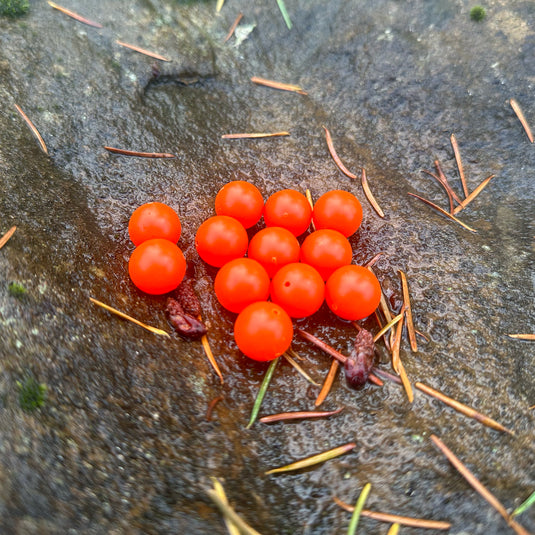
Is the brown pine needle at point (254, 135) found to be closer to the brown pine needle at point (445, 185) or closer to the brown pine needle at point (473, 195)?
the brown pine needle at point (445, 185)

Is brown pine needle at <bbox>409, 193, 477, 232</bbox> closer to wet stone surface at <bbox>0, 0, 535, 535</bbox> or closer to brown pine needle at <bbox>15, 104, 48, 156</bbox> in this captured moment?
wet stone surface at <bbox>0, 0, 535, 535</bbox>

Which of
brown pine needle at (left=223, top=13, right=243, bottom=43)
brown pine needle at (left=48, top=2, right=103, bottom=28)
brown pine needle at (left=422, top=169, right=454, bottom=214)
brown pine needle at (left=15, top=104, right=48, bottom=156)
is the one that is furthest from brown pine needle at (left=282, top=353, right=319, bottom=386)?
brown pine needle at (left=48, top=2, right=103, bottom=28)

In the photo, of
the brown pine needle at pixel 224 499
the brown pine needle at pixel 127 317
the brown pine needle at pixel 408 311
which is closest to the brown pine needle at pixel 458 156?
the brown pine needle at pixel 408 311

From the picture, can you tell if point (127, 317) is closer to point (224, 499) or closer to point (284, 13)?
point (224, 499)

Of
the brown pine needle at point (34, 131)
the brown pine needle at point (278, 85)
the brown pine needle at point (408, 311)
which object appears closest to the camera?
the brown pine needle at point (408, 311)

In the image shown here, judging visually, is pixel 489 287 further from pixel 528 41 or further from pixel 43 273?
pixel 43 273

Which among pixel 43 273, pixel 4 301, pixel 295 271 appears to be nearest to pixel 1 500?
pixel 4 301

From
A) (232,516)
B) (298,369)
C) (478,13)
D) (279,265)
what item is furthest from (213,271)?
(478,13)
